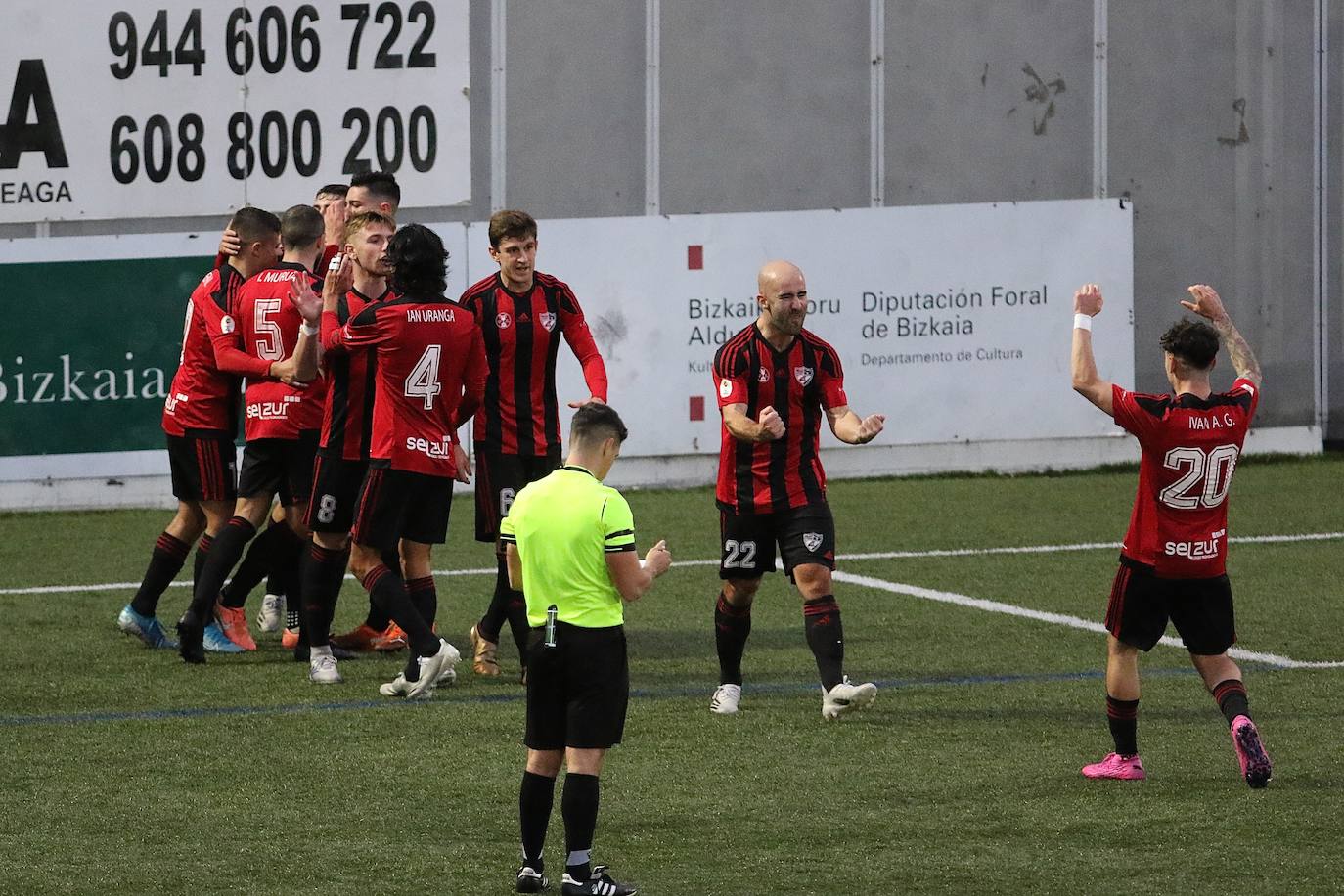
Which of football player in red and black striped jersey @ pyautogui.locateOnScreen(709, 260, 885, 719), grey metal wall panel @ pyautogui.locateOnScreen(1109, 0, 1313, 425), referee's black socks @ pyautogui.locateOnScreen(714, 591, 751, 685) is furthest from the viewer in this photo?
grey metal wall panel @ pyautogui.locateOnScreen(1109, 0, 1313, 425)

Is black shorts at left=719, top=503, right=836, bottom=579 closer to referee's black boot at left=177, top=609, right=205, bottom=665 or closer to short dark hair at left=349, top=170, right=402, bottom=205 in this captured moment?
short dark hair at left=349, top=170, right=402, bottom=205

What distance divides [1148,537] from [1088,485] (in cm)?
948

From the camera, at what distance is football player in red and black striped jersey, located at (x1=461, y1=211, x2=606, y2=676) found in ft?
30.3

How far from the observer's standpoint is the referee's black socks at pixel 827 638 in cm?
817

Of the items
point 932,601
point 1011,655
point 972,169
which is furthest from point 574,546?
point 972,169

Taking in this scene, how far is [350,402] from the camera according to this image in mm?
9094

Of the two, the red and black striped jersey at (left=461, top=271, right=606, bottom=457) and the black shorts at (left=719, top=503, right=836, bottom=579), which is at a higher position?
the red and black striped jersey at (left=461, top=271, right=606, bottom=457)

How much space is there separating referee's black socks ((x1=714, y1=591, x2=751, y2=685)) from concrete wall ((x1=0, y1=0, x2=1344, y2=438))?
8220 millimetres

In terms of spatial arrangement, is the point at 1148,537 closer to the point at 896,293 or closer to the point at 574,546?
the point at 574,546

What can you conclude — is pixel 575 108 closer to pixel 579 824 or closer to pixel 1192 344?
pixel 1192 344

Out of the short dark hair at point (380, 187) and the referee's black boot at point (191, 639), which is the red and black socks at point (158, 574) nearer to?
the referee's black boot at point (191, 639)

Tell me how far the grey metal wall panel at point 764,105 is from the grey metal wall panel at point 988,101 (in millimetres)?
373

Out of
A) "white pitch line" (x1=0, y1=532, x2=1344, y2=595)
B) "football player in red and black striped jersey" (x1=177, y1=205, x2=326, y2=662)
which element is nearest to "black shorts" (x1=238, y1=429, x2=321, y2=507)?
"football player in red and black striped jersey" (x1=177, y1=205, x2=326, y2=662)

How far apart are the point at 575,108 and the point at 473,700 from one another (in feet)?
29.5
